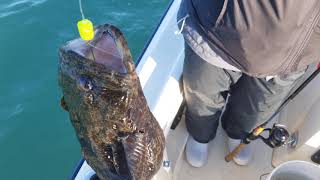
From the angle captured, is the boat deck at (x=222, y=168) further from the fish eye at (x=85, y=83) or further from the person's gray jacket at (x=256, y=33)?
the fish eye at (x=85, y=83)

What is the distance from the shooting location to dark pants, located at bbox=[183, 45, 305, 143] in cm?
212

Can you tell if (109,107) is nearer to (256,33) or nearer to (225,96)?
(256,33)

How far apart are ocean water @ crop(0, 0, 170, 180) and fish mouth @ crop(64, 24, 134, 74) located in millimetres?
2520

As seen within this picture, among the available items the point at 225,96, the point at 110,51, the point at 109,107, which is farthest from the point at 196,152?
the point at 110,51

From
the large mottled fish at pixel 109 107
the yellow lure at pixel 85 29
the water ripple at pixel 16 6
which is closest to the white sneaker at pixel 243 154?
the large mottled fish at pixel 109 107

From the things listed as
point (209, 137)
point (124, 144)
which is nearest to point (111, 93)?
point (124, 144)

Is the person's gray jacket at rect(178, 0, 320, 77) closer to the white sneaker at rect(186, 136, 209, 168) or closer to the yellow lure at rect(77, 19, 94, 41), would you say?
the yellow lure at rect(77, 19, 94, 41)

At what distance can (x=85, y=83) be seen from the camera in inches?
55.4

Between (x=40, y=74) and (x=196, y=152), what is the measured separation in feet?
7.48

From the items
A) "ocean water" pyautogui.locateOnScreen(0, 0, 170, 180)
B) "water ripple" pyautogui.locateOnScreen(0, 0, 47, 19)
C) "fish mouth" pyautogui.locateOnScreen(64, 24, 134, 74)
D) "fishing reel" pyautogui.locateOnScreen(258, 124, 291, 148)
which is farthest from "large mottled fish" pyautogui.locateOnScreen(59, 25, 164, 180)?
"water ripple" pyautogui.locateOnScreen(0, 0, 47, 19)

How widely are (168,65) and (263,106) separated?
638 millimetres

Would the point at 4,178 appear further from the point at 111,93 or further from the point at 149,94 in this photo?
the point at 111,93

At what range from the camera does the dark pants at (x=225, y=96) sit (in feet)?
6.94

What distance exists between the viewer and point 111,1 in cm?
511
